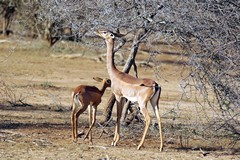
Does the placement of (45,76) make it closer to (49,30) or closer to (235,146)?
(49,30)

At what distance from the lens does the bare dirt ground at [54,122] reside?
37.7 feet

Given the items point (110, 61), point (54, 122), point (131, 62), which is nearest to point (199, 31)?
point (110, 61)

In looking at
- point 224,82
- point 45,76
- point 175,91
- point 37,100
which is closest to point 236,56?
point 224,82

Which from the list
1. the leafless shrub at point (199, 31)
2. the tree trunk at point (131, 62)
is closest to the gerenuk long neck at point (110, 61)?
Result: the leafless shrub at point (199, 31)

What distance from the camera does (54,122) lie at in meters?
15.0

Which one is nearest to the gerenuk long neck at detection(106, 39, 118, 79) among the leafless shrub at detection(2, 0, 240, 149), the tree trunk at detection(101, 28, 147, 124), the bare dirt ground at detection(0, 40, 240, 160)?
the leafless shrub at detection(2, 0, 240, 149)

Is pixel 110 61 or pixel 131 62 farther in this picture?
pixel 131 62

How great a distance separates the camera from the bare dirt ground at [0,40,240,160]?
1150 cm

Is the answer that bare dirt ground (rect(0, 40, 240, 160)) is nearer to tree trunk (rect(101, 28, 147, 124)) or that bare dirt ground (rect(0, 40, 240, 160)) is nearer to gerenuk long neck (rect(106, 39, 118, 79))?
tree trunk (rect(101, 28, 147, 124))

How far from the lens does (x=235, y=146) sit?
13.3 m

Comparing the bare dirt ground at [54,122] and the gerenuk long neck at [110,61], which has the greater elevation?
the gerenuk long neck at [110,61]

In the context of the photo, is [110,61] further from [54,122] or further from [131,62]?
[54,122]

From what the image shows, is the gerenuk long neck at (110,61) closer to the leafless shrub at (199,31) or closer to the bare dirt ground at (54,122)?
the leafless shrub at (199,31)

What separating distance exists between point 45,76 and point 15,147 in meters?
14.2
